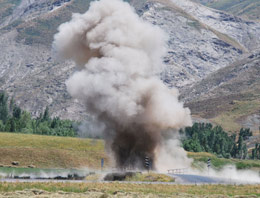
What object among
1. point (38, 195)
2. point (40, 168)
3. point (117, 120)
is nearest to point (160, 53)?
point (117, 120)

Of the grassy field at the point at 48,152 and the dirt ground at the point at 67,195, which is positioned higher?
the grassy field at the point at 48,152

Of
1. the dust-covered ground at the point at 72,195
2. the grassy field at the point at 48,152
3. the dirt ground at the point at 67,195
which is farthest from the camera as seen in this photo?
the grassy field at the point at 48,152

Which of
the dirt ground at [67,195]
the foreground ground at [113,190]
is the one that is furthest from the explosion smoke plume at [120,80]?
the dirt ground at [67,195]

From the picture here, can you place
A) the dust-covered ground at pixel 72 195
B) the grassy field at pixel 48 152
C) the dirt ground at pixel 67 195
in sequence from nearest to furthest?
the dirt ground at pixel 67 195 → the dust-covered ground at pixel 72 195 → the grassy field at pixel 48 152

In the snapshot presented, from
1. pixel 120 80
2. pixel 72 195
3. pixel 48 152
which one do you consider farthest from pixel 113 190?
pixel 48 152

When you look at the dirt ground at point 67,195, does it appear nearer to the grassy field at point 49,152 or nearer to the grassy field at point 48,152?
the grassy field at point 49,152

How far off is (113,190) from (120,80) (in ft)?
107

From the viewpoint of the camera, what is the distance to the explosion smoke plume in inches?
3976

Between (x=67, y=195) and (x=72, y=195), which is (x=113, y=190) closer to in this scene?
(x=72, y=195)

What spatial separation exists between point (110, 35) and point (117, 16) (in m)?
5.62

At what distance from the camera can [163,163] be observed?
115m

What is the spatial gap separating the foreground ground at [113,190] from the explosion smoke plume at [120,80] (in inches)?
871

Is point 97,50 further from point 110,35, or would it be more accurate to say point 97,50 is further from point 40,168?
point 40,168

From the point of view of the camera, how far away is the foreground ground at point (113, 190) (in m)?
65.8
